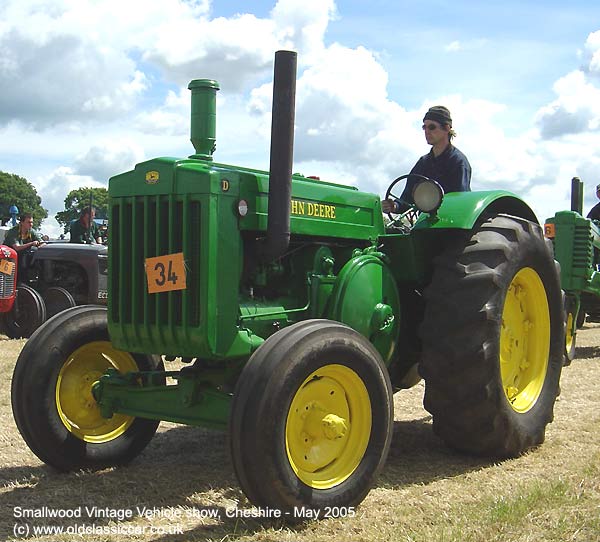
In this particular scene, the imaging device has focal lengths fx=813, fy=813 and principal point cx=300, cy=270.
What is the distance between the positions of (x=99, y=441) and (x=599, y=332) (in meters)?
10.8

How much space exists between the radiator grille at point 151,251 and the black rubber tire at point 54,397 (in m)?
0.43

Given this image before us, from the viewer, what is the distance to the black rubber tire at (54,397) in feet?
14.2

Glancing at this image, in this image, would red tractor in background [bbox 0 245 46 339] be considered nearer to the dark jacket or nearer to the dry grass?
the dry grass

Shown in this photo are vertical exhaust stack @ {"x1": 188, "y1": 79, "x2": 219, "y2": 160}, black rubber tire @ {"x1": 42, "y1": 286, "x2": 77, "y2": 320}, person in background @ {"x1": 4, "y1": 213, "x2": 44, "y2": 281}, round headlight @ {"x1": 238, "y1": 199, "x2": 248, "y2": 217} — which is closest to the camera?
round headlight @ {"x1": 238, "y1": 199, "x2": 248, "y2": 217}

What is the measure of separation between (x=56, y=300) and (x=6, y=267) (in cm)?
81

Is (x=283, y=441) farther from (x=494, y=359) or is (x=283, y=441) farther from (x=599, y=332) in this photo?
(x=599, y=332)

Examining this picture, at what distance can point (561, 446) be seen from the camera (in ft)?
16.6

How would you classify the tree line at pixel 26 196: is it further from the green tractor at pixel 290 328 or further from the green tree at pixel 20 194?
the green tractor at pixel 290 328

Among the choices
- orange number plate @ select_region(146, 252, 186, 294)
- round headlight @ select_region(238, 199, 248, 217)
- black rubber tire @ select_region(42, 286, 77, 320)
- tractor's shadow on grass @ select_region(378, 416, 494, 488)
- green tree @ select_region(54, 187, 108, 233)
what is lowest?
tractor's shadow on grass @ select_region(378, 416, 494, 488)

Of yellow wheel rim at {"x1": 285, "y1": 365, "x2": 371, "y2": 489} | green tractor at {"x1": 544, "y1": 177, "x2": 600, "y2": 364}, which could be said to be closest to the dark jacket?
yellow wheel rim at {"x1": 285, "y1": 365, "x2": 371, "y2": 489}

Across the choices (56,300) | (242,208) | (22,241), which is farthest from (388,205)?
(22,241)

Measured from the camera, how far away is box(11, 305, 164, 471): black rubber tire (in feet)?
14.2

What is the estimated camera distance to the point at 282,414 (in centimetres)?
346

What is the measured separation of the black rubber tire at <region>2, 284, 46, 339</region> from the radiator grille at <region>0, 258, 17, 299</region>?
0.37 feet
